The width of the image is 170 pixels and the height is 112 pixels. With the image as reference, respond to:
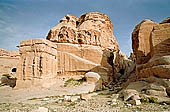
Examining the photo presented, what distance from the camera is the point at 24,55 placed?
1569cm

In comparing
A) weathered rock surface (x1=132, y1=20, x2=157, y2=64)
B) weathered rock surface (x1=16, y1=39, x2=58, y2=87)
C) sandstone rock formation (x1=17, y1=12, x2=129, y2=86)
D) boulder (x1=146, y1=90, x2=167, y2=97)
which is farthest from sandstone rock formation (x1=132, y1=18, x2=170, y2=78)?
weathered rock surface (x1=16, y1=39, x2=58, y2=87)

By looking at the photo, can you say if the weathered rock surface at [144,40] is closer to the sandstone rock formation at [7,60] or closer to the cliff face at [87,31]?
the cliff face at [87,31]

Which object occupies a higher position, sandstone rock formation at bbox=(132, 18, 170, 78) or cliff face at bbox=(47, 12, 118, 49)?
cliff face at bbox=(47, 12, 118, 49)

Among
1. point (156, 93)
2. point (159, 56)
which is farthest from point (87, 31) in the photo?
point (156, 93)

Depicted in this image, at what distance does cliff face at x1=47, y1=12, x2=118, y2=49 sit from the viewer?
66.9ft

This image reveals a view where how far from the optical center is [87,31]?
21.2 m

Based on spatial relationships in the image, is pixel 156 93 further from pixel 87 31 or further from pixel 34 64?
pixel 87 31

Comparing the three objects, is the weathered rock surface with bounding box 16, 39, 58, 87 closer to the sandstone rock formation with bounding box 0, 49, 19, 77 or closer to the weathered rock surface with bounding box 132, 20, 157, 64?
the weathered rock surface with bounding box 132, 20, 157, 64

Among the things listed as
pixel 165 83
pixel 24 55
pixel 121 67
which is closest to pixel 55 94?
pixel 24 55

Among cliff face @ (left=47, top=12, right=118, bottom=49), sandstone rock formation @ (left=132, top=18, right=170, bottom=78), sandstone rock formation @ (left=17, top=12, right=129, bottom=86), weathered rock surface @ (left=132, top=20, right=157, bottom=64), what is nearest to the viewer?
sandstone rock formation @ (left=132, top=18, right=170, bottom=78)

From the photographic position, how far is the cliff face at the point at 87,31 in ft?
66.9

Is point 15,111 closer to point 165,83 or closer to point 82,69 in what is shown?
point 165,83

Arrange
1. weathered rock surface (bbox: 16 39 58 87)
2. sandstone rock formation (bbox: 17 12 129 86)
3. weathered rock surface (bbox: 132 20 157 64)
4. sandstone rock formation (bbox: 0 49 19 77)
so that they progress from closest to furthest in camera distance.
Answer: weathered rock surface (bbox: 132 20 157 64) → weathered rock surface (bbox: 16 39 58 87) → sandstone rock formation (bbox: 17 12 129 86) → sandstone rock formation (bbox: 0 49 19 77)

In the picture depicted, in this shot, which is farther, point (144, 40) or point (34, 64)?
point (34, 64)
